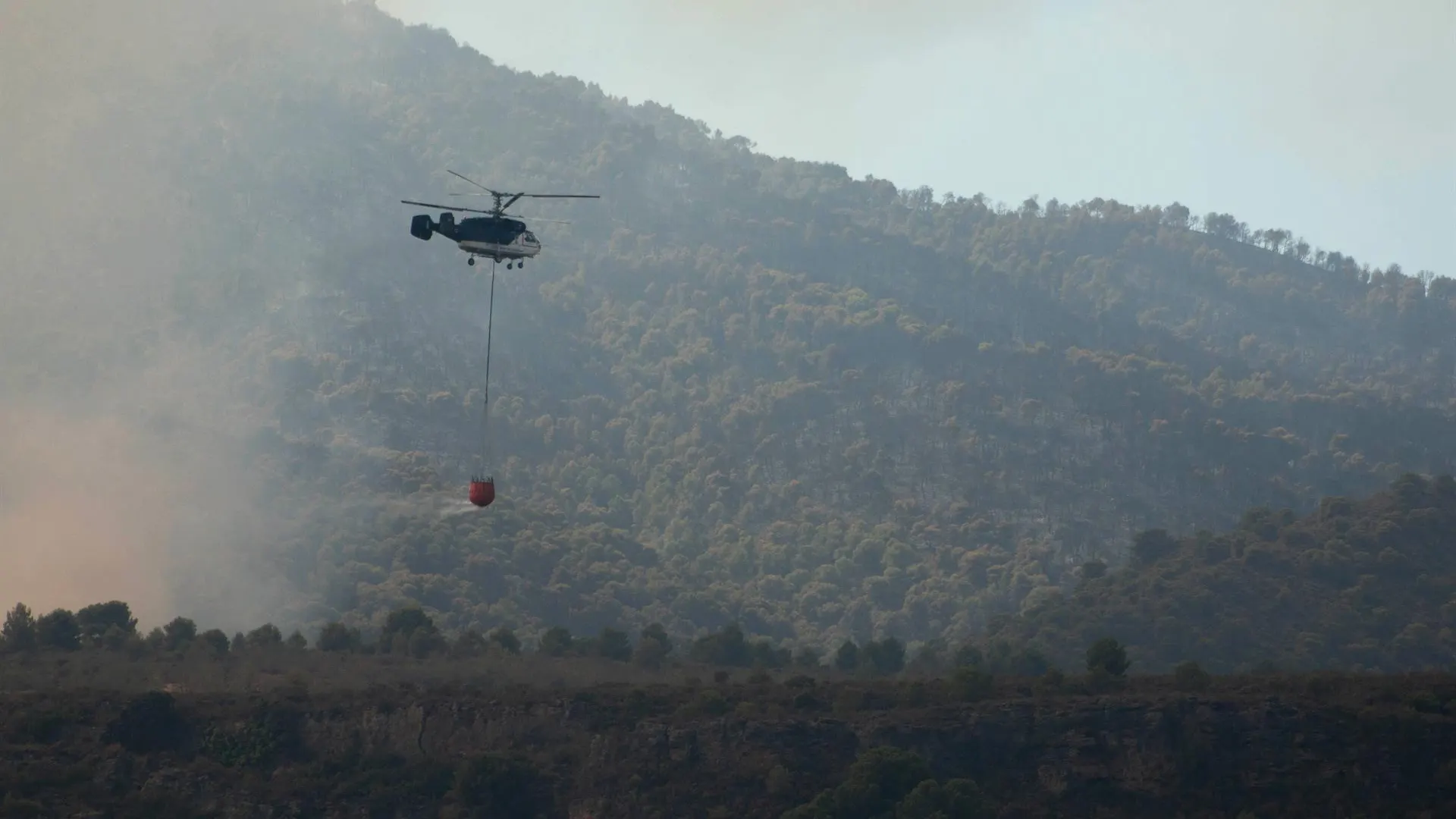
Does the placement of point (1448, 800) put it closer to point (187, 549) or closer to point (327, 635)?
point (327, 635)

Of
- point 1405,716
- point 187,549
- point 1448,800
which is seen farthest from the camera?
point 187,549

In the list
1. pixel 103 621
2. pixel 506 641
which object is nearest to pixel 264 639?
pixel 103 621

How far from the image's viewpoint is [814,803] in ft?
268

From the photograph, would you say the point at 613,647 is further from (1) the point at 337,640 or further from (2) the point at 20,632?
(2) the point at 20,632

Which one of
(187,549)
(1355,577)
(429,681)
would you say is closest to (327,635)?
(429,681)

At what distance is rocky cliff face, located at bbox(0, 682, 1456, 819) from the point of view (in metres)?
83.6

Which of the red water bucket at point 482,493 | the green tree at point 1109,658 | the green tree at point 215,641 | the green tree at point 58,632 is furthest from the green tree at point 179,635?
the green tree at point 1109,658

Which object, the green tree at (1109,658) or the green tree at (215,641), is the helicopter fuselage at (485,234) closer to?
→ the green tree at (1109,658)

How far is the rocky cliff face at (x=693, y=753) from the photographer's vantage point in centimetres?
8356

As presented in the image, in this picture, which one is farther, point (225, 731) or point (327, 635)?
point (327, 635)

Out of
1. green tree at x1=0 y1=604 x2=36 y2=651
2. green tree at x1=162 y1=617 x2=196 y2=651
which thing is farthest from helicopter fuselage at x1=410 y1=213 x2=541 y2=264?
green tree at x1=0 y1=604 x2=36 y2=651

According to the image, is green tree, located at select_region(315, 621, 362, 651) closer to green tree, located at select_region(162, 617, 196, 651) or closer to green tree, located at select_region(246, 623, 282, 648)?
green tree, located at select_region(246, 623, 282, 648)

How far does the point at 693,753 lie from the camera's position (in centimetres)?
8869

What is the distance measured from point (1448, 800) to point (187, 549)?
127m
